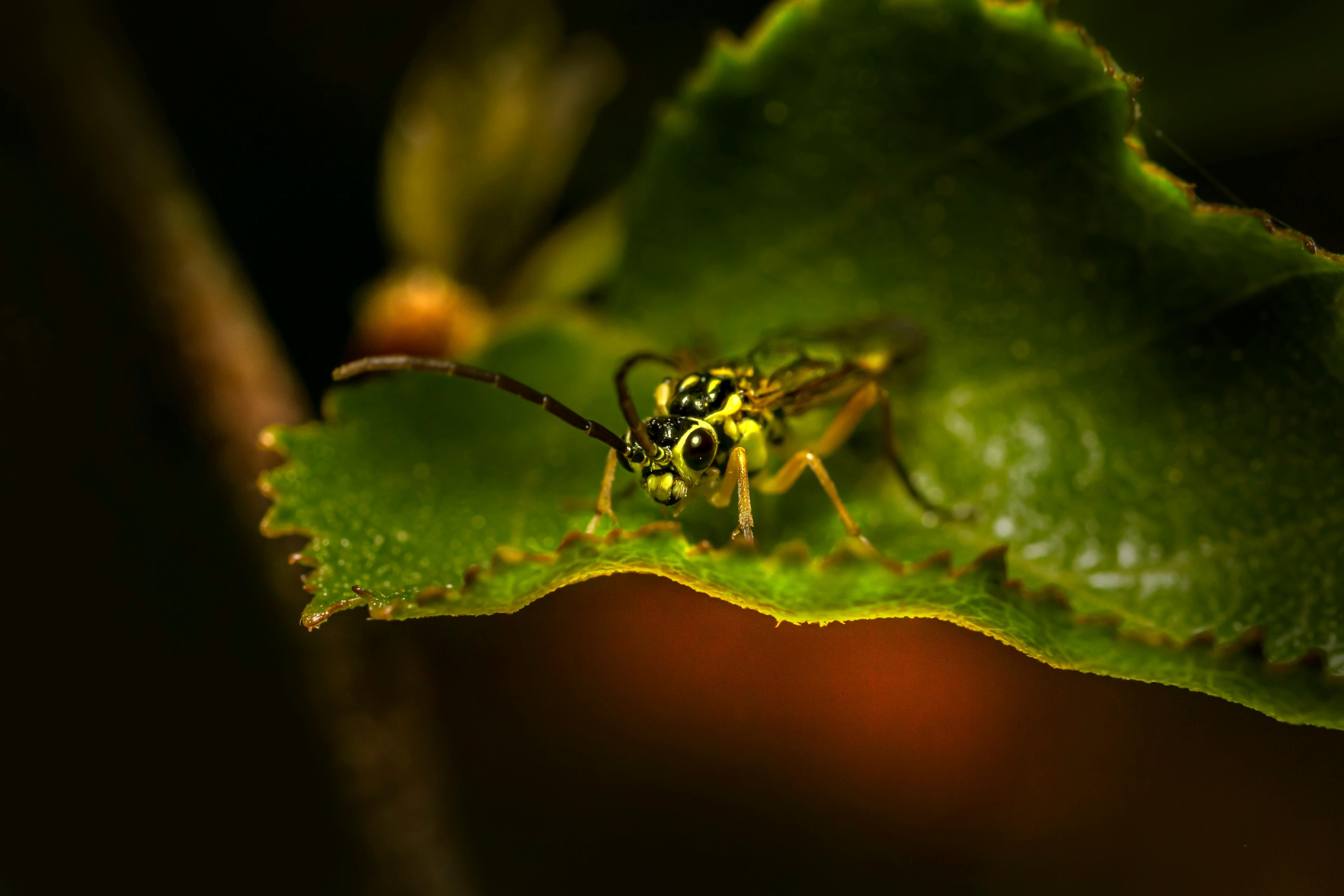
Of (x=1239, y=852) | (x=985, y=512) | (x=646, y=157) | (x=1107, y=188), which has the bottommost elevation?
(x=1239, y=852)

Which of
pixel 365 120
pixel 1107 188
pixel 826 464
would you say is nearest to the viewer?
pixel 1107 188

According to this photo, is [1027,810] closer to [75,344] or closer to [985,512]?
[985,512]

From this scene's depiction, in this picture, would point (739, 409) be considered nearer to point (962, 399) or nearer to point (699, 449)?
point (699, 449)

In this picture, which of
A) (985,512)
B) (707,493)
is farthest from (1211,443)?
(707,493)

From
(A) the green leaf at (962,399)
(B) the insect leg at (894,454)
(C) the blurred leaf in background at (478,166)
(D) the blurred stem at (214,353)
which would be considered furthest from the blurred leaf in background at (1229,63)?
(D) the blurred stem at (214,353)

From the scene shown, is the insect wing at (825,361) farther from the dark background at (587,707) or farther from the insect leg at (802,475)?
the dark background at (587,707)

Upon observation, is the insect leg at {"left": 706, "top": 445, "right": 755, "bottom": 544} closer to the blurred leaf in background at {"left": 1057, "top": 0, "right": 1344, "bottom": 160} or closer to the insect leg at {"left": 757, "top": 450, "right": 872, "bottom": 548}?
the insect leg at {"left": 757, "top": 450, "right": 872, "bottom": 548}

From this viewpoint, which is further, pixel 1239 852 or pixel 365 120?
pixel 365 120
